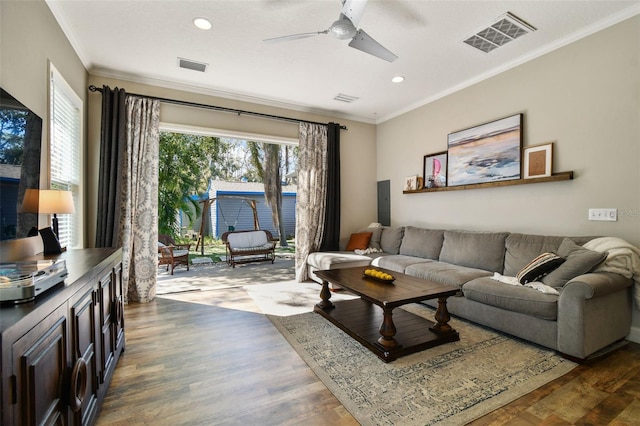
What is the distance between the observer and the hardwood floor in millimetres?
1734

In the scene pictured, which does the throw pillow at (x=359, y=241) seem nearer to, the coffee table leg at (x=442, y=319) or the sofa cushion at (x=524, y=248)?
the sofa cushion at (x=524, y=248)

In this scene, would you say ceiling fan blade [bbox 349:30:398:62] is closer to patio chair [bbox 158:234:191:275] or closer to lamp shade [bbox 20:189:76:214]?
lamp shade [bbox 20:189:76:214]

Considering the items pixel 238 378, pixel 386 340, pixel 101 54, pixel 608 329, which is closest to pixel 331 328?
pixel 386 340

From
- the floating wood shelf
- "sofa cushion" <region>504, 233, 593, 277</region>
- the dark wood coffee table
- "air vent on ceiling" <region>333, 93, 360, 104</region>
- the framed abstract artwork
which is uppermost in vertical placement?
"air vent on ceiling" <region>333, 93, 360, 104</region>

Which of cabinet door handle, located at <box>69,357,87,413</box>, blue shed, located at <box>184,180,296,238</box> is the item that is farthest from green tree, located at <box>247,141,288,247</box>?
cabinet door handle, located at <box>69,357,87,413</box>

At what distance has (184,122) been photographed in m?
4.28

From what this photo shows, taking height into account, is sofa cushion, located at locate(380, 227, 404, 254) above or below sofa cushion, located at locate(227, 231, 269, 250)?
above

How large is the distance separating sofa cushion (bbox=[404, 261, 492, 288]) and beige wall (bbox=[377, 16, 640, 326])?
82 centimetres

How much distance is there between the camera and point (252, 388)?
2021 mm

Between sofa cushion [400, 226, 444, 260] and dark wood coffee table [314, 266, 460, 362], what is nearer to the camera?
dark wood coffee table [314, 266, 460, 362]

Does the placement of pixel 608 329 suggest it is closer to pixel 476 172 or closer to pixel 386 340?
pixel 386 340

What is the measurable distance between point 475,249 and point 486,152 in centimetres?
126

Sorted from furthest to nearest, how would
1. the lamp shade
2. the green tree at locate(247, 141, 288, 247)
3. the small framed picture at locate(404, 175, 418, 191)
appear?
the green tree at locate(247, 141, 288, 247)
the small framed picture at locate(404, 175, 418, 191)
the lamp shade

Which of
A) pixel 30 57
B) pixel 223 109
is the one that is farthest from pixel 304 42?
pixel 30 57
